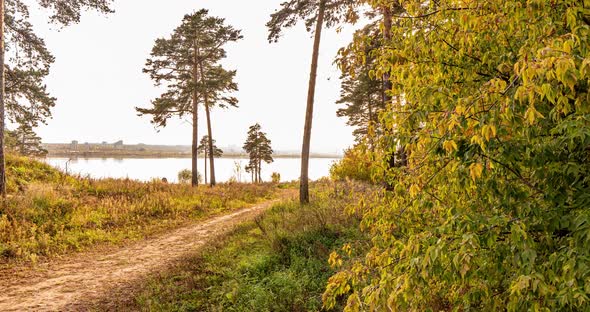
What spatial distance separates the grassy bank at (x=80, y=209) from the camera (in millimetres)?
9578

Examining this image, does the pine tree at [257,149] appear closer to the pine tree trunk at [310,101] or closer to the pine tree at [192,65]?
the pine tree at [192,65]

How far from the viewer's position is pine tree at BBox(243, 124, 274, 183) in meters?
46.9

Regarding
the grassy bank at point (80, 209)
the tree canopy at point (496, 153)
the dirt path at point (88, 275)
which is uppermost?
the tree canopy at point (496, 153)

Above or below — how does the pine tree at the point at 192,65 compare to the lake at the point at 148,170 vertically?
above

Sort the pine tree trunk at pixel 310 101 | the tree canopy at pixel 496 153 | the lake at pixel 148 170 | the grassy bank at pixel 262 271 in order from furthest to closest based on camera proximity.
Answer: the lake at pixel 148 170, the pine tree trunk at pixel 310 101, the grassy bank at pixel 262 271, the tree canopy at pixel 496 153

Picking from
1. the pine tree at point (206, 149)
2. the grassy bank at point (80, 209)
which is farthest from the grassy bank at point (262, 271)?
the pine tree at point (206, 149)

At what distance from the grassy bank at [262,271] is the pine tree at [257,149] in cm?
3630

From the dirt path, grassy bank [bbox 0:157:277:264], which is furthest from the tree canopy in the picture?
grassy bank [bbox 0:157:277:264]

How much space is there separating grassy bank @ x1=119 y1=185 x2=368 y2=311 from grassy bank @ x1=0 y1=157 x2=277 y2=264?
4.06 metres

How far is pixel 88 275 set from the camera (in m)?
7.86

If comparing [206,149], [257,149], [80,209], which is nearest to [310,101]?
[80,209]

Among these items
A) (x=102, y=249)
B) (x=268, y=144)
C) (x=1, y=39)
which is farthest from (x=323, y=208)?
(x=268, y=144)

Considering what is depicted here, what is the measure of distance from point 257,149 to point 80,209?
117ft

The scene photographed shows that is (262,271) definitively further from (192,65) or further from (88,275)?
(192,65)
